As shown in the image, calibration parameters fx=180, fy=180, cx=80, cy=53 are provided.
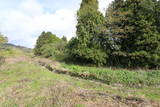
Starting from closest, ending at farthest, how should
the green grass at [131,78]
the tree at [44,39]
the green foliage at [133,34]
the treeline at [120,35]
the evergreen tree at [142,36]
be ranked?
the green grass at [131,78]
the evergreen tree at [142,36]
the green foliage at [133,34]
the treeline at [120,35]
the tree at [44,39]

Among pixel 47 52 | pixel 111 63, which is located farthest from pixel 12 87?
pixel 47 52

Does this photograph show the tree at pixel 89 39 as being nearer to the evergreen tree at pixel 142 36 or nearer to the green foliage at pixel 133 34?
the green foliage at pixel 133 34

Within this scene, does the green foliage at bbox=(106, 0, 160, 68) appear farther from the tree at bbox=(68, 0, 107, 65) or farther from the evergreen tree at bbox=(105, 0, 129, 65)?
the tree at bbox=(68, 0, 107, 65)

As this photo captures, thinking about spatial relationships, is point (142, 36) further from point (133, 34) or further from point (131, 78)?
point (131, 78)

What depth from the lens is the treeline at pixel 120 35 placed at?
55.9 ft

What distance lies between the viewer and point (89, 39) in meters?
19.8

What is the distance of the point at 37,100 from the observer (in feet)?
22.4

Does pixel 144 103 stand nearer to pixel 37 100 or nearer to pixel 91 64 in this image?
pixel 37 100

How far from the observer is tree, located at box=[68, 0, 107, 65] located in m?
19.1

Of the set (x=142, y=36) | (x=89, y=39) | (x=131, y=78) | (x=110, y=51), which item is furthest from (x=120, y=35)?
(x=131, y=78)

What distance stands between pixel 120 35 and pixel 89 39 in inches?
131

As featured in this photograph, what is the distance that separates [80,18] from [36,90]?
1385cm

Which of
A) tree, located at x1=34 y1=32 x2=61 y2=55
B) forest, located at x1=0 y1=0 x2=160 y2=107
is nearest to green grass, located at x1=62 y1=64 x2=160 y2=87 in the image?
forest, located at x1=0 y1=0 x2=160 y2=107

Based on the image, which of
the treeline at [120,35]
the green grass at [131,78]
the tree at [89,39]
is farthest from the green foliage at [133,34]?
the green grass at [131,78]
